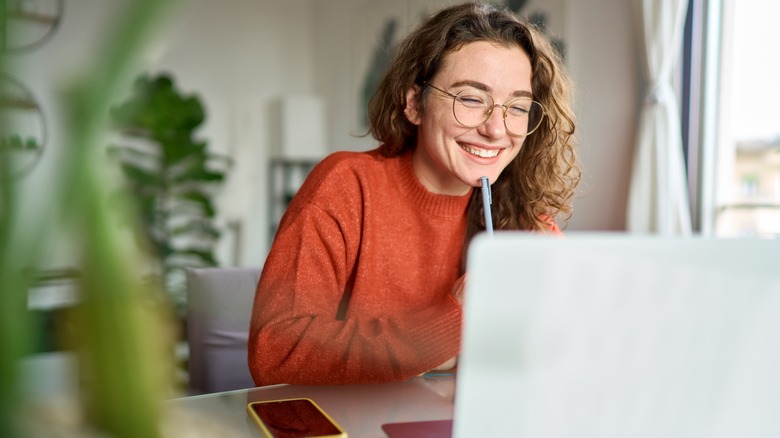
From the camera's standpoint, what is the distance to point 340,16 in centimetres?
466

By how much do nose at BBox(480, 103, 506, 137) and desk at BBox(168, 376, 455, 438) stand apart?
1.53ft

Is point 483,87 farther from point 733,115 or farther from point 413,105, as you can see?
point 733,115

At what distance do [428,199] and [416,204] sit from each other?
3 centimetres

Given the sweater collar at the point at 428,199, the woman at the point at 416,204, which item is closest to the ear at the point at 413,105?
the woman at the point at 416,204

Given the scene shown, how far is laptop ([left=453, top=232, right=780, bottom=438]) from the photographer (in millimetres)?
364

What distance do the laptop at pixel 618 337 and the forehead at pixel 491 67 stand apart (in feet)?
2.90

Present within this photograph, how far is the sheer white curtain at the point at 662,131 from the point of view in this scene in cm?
257

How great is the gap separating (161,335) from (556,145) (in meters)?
1.35

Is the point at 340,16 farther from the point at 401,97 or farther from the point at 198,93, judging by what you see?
the point at 401,97

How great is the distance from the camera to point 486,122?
1.27 meters

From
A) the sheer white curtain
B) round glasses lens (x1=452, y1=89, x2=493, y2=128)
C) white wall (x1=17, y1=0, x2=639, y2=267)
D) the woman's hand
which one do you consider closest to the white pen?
round glasses lens (x1=452, y1=89, x2=493, y2=128)

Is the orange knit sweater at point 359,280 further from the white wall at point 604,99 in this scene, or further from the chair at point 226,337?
the white wall at point 604,99

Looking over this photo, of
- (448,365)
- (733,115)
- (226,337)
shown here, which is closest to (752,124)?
Result: (733,115)

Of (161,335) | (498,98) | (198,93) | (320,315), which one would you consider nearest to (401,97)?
(498,98)
